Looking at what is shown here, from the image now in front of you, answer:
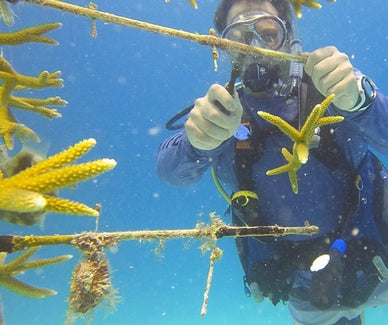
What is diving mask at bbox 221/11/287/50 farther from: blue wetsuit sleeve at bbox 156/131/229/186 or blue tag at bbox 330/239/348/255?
blue tag at bbox 330/239/348/255

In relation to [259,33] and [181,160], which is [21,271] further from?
[259,33]

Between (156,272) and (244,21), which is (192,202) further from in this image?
(244,21)

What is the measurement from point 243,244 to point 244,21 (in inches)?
101

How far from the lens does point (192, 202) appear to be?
2119 inches

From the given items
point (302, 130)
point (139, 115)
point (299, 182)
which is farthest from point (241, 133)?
point (139, 115)

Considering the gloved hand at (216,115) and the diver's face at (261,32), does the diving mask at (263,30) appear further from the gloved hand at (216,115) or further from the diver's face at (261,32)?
the gloved hand at (216,115)

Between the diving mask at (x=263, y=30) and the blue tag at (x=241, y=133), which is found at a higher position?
the diving mask at (x=263, y=30)

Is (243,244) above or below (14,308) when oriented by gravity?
below

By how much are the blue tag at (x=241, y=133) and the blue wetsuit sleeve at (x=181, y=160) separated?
0.14 m

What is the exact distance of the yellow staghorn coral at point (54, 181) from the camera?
4.86ft

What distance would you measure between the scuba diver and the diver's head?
1 centimetres

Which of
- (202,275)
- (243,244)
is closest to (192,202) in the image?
(202,275)

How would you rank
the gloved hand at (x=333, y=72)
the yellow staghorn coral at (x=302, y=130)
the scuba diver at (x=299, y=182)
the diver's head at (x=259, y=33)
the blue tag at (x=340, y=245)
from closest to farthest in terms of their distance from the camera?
1. the yellow staghorn coral at (x=302, y=130)
2. the gloved hand at (x=333, y=72)
3. the blue tag at (x=340, y=245)
4. the scuba diver at (x=299, y=182)
5. the diver's head at (x=259, y=33)

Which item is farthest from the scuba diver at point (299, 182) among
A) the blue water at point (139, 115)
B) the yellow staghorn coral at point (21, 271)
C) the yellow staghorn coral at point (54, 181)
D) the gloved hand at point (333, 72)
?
the blue water at point (139, 115)
